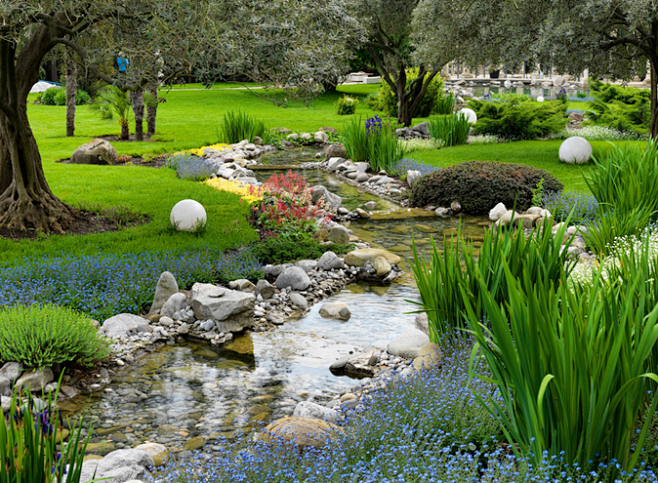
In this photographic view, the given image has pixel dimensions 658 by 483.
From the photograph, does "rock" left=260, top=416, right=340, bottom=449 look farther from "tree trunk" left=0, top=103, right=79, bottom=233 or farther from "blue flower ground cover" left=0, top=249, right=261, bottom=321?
"tree trunk" left=0, top=103, right=79, bottom=233

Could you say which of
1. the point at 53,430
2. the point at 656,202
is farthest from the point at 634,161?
the point at 53,430

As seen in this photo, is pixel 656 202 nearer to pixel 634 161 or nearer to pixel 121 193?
pixel 634 161

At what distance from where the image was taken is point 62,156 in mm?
17953

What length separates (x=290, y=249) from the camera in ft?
33.1

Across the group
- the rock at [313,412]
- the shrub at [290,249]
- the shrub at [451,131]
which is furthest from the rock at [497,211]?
the shrub at [451,131]

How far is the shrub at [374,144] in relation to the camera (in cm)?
1684

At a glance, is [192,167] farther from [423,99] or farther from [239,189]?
[423,99]

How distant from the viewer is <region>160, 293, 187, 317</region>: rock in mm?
7656

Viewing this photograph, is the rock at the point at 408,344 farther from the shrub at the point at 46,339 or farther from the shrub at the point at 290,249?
the shrub at the point at 290,249

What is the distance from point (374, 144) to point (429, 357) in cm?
1233

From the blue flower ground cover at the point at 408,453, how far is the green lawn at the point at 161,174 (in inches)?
219

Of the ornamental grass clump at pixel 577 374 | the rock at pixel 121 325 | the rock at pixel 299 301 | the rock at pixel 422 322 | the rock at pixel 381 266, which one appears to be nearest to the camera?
the ornamental grass clump at pixel 577 374

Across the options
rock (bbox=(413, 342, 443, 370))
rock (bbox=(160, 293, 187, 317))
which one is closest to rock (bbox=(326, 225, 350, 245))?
rock (bbox=(160, 293, 187, 317))

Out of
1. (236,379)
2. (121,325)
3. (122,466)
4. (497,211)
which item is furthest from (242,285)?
(497,211)
